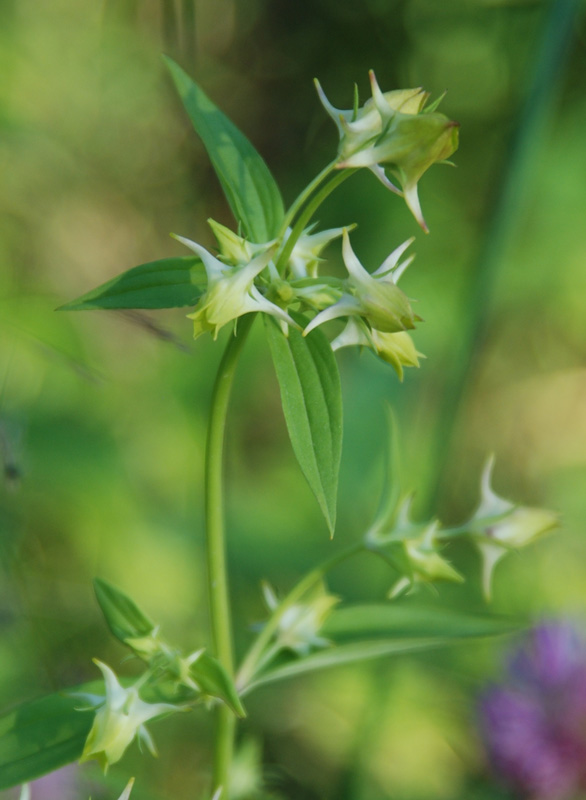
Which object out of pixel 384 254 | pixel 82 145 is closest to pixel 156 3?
pixel 82 145

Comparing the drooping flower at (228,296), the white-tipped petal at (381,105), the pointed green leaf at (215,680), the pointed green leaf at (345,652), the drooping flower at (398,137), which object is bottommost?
the pointed green leaf at (345,652)

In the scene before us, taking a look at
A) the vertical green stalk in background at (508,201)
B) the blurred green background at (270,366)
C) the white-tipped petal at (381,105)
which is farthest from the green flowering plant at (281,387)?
the vertical green stalk in background at (508,201)

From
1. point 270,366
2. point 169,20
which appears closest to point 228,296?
point 169,20

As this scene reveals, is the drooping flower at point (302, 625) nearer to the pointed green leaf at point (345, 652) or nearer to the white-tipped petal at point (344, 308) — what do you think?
the pointed green leaf at point (345, 652)

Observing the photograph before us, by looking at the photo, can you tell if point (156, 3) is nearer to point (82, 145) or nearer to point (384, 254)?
point (82, 145)

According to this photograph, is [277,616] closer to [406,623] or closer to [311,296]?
[406,623]

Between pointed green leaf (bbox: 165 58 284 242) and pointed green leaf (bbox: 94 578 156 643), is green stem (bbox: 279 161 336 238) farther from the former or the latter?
pointed green leaf (bbox: 94 578 156 643)

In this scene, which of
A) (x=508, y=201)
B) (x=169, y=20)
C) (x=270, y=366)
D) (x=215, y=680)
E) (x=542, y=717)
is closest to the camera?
(x=215, y=680)
